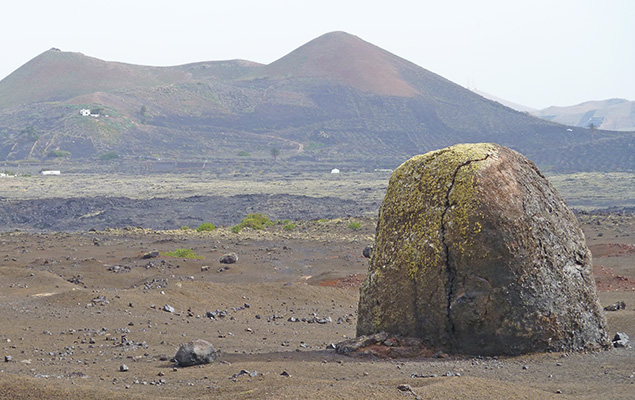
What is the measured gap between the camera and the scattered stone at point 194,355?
8852 mm

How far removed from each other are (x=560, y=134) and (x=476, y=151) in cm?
14348

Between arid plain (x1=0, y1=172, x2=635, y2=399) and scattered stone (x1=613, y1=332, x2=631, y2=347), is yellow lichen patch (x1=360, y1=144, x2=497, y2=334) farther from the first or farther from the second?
scattered stone (x1=613, y1=332, x2=631, y2=347)

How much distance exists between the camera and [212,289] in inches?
635

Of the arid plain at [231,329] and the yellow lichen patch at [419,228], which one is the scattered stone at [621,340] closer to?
the arid plain at [231,329]

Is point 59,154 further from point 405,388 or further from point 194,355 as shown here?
point 405,388

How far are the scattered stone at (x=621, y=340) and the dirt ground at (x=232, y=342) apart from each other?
0.88 feet

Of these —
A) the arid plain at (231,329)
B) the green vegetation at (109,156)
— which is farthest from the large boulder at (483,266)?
the green vegetation at (109,156)

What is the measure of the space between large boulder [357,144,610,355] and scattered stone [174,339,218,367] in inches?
86.8

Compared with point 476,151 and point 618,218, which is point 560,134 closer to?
point 618,218

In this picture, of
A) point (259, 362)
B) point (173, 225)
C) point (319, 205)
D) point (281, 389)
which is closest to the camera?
point (281, 389)

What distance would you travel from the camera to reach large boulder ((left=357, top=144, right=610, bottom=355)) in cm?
928

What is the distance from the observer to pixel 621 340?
32.3 feet

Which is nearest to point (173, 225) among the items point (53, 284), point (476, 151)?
point (53, 284)

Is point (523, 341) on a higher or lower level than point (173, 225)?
higher
